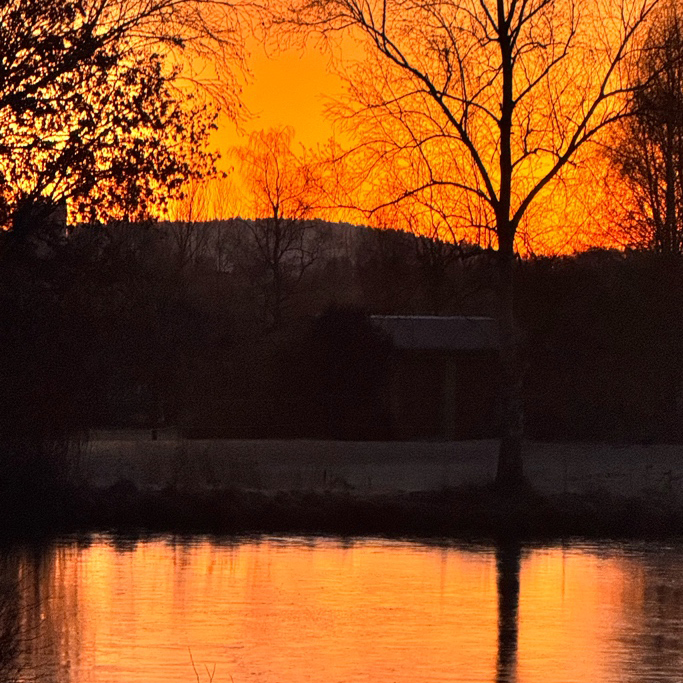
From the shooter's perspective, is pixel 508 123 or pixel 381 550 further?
pixel 508 123

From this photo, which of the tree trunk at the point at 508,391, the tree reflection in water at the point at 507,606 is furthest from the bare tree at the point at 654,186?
the tree reflection in water at the point at 507,606

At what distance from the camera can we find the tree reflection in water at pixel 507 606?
13875 mm

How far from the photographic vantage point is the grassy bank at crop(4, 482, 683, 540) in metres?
24.3

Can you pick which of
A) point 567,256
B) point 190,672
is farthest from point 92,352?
point 567,256

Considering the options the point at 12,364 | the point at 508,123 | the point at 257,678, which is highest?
the point at 508,123

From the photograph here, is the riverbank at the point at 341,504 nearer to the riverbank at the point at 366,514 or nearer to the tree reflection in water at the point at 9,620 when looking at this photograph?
the riverbank at the point at 366,514

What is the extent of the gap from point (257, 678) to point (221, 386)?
30499 millimetres

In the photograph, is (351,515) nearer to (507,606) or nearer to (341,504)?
(341,504)

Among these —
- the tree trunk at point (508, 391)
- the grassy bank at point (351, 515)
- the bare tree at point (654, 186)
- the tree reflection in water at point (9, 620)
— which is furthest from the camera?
the bare tree at point (654, 186)

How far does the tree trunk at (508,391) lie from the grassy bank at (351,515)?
1427 mm

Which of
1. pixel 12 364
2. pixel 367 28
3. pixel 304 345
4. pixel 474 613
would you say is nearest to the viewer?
pixel 474 613

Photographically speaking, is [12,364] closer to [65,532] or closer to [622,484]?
[65,532]

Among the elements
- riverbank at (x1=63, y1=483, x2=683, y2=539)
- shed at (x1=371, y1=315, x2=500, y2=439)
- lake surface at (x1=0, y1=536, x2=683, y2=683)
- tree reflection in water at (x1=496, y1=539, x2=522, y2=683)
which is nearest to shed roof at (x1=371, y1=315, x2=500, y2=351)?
shed at (x1=371, y1=315, x2=500, y2=439)

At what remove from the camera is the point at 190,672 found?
43.5ft
